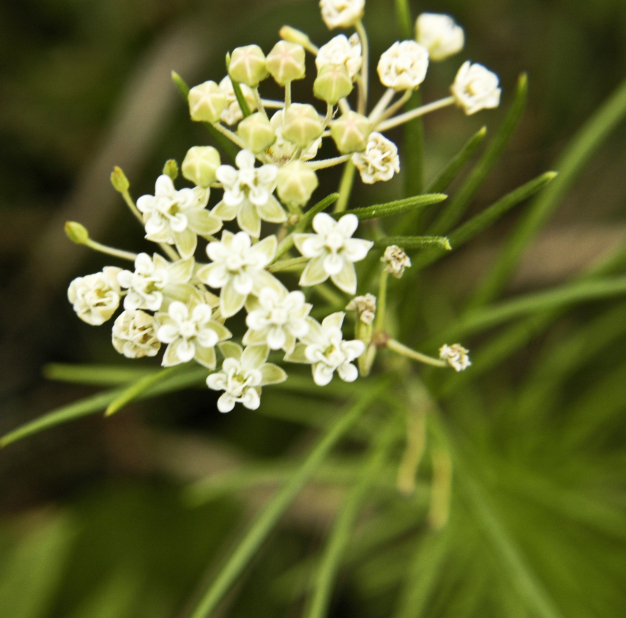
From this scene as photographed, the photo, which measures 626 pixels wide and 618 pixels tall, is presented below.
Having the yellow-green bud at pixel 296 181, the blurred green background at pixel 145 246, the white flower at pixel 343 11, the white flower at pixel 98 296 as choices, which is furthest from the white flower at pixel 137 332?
the blurred green background at pixel 145 246

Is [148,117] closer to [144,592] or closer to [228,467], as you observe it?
[228,467]

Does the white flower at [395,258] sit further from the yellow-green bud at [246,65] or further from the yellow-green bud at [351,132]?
the yellow-green bud at [246,65]

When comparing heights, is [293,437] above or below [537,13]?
below

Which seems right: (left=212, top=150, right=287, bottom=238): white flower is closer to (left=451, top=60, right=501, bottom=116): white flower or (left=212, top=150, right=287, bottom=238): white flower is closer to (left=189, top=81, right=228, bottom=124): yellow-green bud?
(left=189, top=81, right=228, bottom=124): yellow-green bud

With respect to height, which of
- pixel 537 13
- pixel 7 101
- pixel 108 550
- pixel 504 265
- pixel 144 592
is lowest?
pixel 144 592

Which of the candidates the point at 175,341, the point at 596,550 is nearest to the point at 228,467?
the point at 596,550

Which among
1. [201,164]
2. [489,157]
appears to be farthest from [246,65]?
[489,157]

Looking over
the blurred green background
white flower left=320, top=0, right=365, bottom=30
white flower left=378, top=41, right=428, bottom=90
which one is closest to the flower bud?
white flower left=378, top=41, right=428, bottom=90
